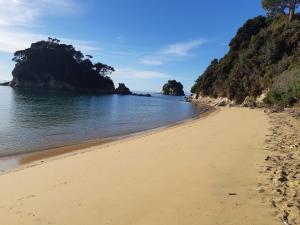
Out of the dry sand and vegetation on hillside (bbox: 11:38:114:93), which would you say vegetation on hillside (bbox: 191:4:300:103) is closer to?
the dry sand

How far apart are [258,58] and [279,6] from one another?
63.3ft

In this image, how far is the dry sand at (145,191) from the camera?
5.46m

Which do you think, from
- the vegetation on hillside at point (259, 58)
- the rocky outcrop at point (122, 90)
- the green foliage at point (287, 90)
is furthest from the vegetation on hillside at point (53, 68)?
the green foliage at point (287, 90)

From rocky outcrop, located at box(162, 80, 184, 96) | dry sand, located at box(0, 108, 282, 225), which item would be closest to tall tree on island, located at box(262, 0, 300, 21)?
dry sand, located at box(0, 108, 282, 225)

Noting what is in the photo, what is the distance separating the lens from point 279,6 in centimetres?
6656

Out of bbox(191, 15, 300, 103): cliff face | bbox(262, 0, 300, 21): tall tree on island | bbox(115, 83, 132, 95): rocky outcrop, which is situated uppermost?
bbox(262, 0, 300, 21): tall tree on island

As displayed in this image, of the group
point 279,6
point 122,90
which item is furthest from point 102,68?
point 279,6

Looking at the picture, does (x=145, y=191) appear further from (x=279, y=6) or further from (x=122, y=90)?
(x=122, y=90)

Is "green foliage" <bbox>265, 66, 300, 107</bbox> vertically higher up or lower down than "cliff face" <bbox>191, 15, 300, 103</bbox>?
lower down

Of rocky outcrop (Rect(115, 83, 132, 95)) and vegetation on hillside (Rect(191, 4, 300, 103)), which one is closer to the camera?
vegetation on hillside (Rect(191, 4, 300, 103))

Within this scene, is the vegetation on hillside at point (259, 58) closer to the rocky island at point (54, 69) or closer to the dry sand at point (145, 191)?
the dry sand at point (145, 191)

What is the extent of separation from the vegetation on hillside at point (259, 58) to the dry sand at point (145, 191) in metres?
28.0

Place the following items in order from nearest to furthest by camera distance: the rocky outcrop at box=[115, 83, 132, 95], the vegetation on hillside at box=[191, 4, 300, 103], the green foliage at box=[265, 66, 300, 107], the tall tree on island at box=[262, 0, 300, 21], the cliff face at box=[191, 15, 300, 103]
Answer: the green foliage at box=[265, 66, 300, 107] → the vegetation on hillside at box=[191, 4, 300, 103] → the cliff face at box=[191, 15, 300, 103] → the tall tree on island at box=[262, 0, 300, 21] → the rocky outcrop at box=[115, 83, 132, 95]

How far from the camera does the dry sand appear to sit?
546 centimetres
